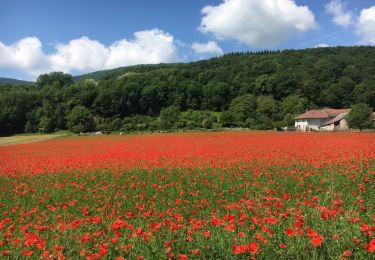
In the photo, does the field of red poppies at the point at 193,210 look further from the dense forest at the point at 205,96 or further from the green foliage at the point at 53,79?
the green foliage at the point at 53,79

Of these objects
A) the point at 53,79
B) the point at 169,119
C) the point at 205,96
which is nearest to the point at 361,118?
the point at 169,119

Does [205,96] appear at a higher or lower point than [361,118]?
higher

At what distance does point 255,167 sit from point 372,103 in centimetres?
11051

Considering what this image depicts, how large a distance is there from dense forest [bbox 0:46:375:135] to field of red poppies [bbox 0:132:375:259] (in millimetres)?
67618

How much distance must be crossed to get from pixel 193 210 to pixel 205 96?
382 feet

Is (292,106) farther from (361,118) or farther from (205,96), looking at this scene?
(361,118)

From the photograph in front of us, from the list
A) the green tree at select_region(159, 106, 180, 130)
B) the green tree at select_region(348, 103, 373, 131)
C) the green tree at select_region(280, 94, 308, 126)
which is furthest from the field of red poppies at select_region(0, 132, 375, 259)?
the green tree at select_region(280, 94, 308, 126)

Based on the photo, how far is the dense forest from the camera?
307ft

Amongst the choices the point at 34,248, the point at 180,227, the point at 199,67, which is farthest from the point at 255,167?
the point at 199,67

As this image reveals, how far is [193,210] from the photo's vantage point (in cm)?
794

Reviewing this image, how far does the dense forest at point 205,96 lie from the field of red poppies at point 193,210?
67618 mm

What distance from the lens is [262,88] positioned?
396 feet

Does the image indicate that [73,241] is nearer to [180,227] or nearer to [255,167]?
[180,227]

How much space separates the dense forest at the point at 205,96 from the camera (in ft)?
307
